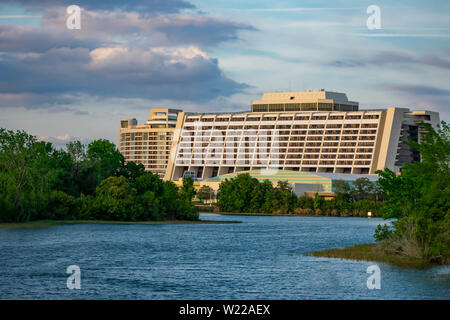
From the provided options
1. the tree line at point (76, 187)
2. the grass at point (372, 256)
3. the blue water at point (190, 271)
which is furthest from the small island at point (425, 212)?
the tree line at point (76, 187)

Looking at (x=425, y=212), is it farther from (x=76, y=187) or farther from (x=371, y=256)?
(x=76, y=187)

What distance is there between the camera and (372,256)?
63.8 meters

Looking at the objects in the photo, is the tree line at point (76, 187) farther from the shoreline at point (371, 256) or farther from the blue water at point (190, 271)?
the shoreline at point (371, 256)

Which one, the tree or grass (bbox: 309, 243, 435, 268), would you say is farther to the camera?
grass (bbox: 309, 243, 435, 268)

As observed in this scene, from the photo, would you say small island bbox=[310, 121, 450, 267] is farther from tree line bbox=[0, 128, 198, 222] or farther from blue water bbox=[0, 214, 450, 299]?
tree line bbox=[0, 128, 198, 222]

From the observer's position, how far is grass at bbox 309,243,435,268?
58.2 metres

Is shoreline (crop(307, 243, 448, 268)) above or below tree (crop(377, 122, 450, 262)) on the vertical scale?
below

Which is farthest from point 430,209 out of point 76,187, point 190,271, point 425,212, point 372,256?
point 76,187

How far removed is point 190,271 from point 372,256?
16891 millimetres

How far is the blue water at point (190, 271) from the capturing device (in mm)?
46188

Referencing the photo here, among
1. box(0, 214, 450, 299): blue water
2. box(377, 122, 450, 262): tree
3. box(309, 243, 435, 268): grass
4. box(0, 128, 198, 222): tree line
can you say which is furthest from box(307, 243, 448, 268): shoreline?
box(0, 128, 198, 222): tree line
